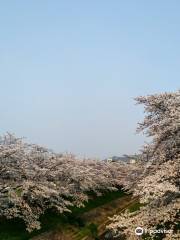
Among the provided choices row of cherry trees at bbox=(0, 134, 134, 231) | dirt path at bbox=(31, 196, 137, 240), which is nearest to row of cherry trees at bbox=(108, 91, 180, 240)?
row of cherry trees at bbox=(0, 134, 134, 231)

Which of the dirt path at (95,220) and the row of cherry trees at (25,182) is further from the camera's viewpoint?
the dirt path at (95,220)

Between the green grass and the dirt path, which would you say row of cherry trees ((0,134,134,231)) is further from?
the dirt path

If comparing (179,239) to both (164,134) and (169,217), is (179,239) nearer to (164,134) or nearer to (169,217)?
(169,217)

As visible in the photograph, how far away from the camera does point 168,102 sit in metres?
24.1

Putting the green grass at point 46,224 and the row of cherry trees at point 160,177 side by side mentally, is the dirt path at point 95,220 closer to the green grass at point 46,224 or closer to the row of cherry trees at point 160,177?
the green grass at point 46,224

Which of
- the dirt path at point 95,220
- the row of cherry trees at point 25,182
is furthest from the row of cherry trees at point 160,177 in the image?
the dirt path at point 95,220

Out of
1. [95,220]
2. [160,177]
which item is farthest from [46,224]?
[160,177]

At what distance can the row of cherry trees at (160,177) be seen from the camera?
20047 mm

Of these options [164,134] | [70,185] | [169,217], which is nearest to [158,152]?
[164,134]

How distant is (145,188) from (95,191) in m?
31.3

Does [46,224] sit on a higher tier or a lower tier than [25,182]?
lower

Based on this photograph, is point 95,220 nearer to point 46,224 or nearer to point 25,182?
point 46,224

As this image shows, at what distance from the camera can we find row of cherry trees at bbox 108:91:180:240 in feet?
65.8

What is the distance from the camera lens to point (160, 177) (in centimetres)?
2070
